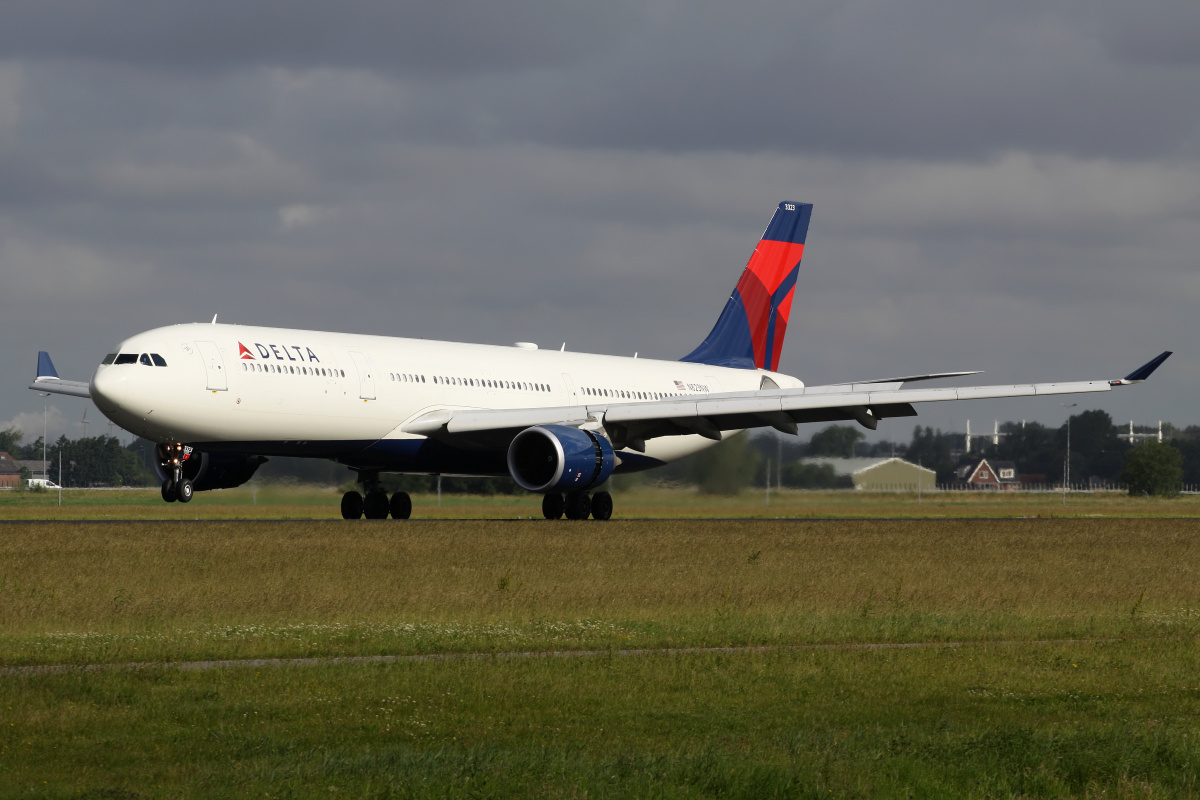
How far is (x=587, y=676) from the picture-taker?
13.1 meters

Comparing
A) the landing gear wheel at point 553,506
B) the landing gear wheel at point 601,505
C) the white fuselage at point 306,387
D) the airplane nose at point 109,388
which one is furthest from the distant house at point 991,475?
the airplane nose at point 109,388

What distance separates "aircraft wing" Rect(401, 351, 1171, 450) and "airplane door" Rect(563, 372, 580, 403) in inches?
127

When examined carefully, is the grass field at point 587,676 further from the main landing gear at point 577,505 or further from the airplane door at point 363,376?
the main landing gear at point 577,505

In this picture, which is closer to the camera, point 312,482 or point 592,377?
point 312,482

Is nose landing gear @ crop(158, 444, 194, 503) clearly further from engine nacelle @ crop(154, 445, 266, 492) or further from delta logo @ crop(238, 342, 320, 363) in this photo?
delta logo @ crop(238, 342, 320, 363)

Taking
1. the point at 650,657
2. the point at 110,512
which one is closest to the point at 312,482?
the point at 110,512

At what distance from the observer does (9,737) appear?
10.2m

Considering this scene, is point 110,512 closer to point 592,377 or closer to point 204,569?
point 592,377

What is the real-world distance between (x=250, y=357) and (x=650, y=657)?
60.1 ft

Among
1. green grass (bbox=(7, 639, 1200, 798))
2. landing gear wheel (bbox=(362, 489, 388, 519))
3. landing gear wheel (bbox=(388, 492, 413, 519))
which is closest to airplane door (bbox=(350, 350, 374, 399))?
landing gear wheel (bbox=(362, 489, 388, 519))

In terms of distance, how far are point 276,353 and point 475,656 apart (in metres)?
18.1

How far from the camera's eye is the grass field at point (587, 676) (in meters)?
9.58

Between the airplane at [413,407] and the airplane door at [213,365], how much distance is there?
0.03 m

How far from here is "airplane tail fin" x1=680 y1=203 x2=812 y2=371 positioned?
47312 millimetres
